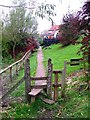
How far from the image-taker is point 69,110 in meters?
6.48

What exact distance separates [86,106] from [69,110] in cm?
44

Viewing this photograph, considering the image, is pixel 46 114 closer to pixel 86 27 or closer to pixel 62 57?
pixel 86 27

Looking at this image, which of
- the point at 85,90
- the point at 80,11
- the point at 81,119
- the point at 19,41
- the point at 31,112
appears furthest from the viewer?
the point at 19,41

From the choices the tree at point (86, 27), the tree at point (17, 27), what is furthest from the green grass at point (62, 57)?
the tree at point (17, 27)

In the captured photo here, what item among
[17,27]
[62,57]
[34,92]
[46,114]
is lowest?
[62,57]

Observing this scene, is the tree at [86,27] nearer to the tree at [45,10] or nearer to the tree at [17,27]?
the tree at [45,10]

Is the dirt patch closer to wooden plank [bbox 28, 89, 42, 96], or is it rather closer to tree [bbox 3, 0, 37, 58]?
wooden plank [bbox 28, 89, 42, 96]

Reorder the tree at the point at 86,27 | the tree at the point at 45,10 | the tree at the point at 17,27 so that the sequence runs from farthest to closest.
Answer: the tree at the point at 17,27
the tree at the point at 86,27
the tree at the point at 45,10

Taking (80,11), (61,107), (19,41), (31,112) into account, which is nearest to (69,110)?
(61,107)

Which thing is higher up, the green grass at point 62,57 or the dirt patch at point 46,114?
the dirt patch at point 46,114

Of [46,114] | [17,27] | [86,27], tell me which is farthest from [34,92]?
[17,27]

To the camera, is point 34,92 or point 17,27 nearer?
point 34,92

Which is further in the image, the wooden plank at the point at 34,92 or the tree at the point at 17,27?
the tree at the point at 17,27

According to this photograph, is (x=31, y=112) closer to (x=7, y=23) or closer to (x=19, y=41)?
(x=7, y=23)
